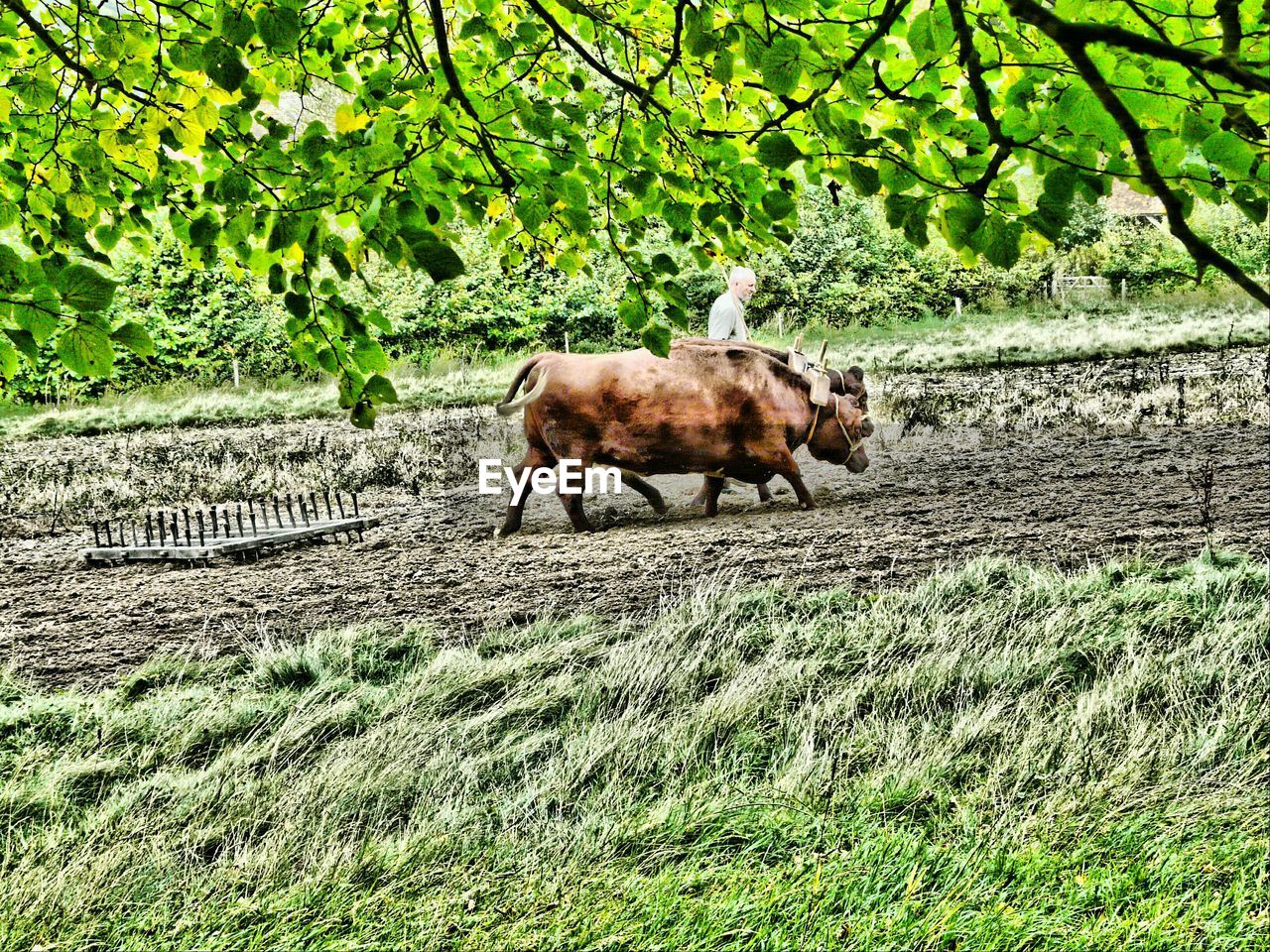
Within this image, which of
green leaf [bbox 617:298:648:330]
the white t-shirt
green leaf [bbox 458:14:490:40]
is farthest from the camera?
the white t-shirt

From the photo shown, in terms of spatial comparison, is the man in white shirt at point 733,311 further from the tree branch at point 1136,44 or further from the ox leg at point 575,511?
the tree branch at point 1136,44

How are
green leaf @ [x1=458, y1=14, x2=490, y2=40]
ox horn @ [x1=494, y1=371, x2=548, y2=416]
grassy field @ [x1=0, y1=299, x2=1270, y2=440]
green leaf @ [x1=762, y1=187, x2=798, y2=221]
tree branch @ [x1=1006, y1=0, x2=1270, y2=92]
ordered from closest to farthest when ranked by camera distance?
1. tree branch @ [x1=1006, y1=0, x2=1270, y2=92]
2. green leaf @ [x1=762, y1=187, x2=798, y2=221]
3. green leaf @ [x1=458, y1=14, x2=490, y2=40]
4. ox horn @ [x1=494, y1=371, x2=548, y2=416]
5. grassy field @ [x1=0, y1=299, x2=1270, y2=440]

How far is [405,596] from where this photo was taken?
195 inches

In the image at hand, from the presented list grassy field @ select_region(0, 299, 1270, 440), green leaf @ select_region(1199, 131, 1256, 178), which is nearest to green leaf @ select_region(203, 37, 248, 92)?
green leaf @ select_region(1199, 131, 1256, 178)

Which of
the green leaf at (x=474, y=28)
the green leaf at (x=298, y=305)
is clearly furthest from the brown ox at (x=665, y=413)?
the green leaf at (x=298, y=305)

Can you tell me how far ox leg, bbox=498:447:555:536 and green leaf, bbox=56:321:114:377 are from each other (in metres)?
4.76

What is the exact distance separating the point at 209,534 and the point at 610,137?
4453 mm

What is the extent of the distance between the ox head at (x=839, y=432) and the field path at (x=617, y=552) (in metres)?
0.31

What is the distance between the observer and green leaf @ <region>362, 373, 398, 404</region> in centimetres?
196

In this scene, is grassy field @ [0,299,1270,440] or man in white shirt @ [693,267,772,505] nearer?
man in white shirt @ [693,267,772,505]

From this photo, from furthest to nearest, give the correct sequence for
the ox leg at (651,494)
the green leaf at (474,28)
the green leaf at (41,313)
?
the ox leg at (651,494)
the green leaf at (474,28)
the green leaf at (41,313)

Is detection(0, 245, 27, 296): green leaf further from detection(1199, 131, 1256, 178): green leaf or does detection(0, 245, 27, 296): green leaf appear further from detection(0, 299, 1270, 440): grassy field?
detection(0, 299, 1270, 440): grassy field

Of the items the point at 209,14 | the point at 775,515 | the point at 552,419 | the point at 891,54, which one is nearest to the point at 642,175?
the point at 891,54

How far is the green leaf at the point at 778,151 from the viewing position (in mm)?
1574
